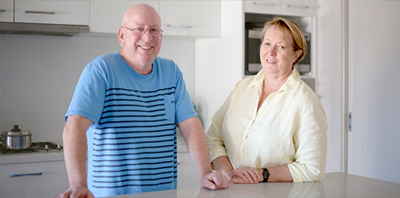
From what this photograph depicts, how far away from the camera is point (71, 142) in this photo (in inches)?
44.6

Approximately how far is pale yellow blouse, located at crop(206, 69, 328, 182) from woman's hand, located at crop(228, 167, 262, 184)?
0.11 meters

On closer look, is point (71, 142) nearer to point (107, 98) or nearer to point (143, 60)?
point (107, 98)

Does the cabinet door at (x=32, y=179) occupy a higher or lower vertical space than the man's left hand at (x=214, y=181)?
lower

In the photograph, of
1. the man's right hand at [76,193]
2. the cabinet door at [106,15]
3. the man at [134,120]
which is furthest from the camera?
the cabinet door at [106,15]

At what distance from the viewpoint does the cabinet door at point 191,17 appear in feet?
8.85

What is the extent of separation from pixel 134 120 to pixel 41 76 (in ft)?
5.52

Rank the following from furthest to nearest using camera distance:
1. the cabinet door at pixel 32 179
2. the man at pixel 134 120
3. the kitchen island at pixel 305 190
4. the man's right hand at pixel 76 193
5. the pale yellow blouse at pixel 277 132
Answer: the cabinet door at pixel 32 179, the pale yellow blouse at pixel 277 132, the man at pixel 134 120, the kitchen island at pixel 305 190, the man's right hand at pixel 76 193

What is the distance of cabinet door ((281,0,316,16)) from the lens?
8.84ft

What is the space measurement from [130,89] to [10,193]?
1307mm

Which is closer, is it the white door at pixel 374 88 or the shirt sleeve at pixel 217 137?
the shirt sleeve at pixel 217 137

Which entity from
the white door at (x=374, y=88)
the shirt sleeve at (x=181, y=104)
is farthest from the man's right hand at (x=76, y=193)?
the white door at (x=374, y=88)

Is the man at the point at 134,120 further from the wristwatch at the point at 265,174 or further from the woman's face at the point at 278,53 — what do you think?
the woman's face at the point at 278,53

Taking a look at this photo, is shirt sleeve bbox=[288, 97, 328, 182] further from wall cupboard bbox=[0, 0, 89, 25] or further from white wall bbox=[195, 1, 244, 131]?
wall cupboard bbox=[0, 0, 89, 25]

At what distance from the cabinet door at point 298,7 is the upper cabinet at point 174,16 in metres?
0.49
